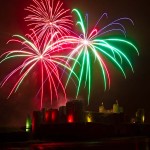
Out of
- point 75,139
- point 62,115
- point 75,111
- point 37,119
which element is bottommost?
point 75,139

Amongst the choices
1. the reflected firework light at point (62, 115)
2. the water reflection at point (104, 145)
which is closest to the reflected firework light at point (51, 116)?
the reflected firework light at point (62, 115)

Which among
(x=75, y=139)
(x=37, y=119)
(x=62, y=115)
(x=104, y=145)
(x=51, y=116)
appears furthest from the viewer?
(x=51, y=116)

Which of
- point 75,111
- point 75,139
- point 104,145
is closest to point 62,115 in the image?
point 75,111

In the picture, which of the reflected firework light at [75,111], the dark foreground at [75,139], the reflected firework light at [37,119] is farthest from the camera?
the reflected firework light at [37,119]

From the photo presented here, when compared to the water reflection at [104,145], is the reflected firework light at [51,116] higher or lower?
higher

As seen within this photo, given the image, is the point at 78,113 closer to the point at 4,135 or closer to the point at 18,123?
the point at 4,135

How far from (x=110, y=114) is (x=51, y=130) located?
15737 mm

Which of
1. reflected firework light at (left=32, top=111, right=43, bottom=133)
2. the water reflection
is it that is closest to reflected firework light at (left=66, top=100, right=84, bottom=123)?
reflected firework light at (left=32, top=111, right=43, bottom=133)

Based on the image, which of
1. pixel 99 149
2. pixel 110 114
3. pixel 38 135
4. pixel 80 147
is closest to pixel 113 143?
pixel 99 149

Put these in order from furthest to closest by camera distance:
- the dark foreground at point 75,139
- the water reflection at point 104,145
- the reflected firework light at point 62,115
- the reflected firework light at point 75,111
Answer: the reflected firework light at point 62,115, the reflected firework light at point 75,111, the dark foreground at point 75,139, the water reflection at point 104,145

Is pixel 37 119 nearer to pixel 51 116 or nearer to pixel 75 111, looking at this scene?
pixel 51 116

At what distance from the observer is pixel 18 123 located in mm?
55156

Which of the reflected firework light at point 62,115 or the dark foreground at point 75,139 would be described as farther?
the reflected firework light at point 62,115

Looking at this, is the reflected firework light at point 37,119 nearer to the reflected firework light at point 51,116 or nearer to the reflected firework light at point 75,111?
the reflected firework light at point 51,116
